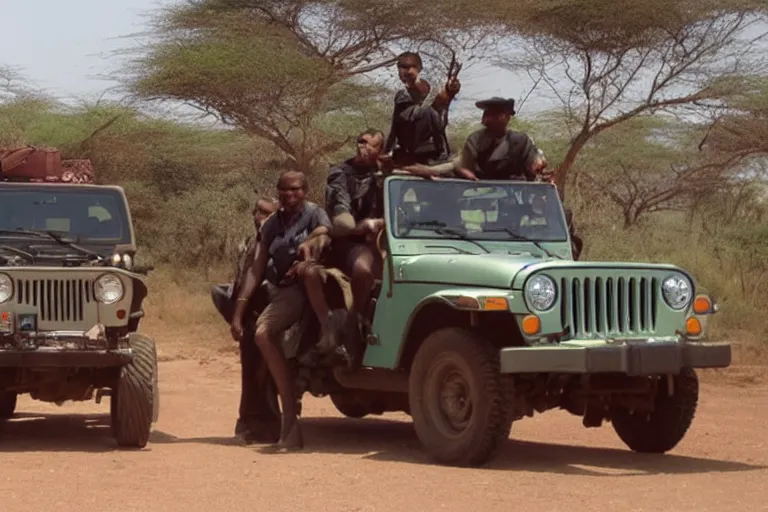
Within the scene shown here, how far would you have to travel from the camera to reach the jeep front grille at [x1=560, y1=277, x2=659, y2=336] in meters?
8.25

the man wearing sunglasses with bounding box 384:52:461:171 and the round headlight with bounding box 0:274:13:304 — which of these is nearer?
the round headlight with bounding box 0:274:13:304

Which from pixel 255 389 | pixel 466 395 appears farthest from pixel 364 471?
pixel 255 389

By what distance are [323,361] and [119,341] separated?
3.99ft

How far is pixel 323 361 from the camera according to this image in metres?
9.45

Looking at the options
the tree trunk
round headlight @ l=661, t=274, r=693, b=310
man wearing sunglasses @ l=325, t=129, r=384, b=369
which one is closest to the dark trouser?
man wearing sunglasses @ l=325, t=129, r=384, b=369

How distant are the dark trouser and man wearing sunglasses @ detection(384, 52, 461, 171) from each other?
1.28m

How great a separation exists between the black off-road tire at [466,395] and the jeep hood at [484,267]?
306 mm

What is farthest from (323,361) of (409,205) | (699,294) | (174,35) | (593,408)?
(174,35)

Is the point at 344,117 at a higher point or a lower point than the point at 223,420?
higher

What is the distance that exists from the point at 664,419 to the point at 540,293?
129 centimetres

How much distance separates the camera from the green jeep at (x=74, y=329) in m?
9.06

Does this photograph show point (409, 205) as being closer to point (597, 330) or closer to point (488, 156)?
point (488, 156)

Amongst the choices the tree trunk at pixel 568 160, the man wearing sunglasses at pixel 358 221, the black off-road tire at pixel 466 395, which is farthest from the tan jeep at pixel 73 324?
the tree trunk at pixel 568 160

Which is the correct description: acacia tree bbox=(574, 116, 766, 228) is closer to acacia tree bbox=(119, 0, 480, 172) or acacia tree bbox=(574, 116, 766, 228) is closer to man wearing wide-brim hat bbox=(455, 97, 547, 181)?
acacia tree bbox=(119, 0, 480, 172)
